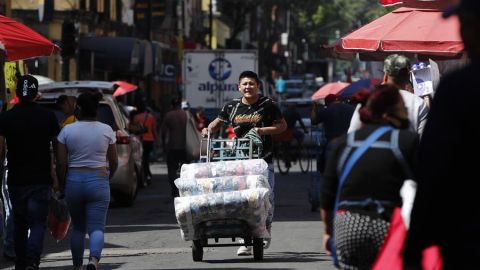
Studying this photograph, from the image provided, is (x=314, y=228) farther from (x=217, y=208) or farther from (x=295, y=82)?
(x=295, y=82)

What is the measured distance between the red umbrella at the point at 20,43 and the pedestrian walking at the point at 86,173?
2839 mm

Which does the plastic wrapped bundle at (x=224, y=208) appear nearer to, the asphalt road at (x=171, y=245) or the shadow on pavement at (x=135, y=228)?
the asphalt road at (x=171, y=245)

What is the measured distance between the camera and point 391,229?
20.3 feet

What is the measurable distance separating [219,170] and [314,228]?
15.6 ft

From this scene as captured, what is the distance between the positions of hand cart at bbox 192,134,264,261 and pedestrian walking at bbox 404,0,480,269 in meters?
7.01

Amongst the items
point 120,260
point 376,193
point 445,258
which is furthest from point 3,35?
point 445,258

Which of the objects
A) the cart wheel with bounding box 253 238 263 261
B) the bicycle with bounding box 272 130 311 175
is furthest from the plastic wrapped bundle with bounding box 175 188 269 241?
the bicycle with bounding box 272 130 311 175

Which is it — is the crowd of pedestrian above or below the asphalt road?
above

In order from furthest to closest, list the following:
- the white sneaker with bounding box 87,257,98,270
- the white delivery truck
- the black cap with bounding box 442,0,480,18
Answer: the white delivery truck → the white sneaker with bounding box 87,257,98,270 → the black cap with bounding box 442,0,480,18

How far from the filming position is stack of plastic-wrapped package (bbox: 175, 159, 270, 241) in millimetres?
11562

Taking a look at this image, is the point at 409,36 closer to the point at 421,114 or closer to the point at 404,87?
the point at 404,87

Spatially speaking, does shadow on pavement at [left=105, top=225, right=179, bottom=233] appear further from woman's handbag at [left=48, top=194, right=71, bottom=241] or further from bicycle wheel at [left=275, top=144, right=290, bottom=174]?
bicycle wheel at [left=275, top=144, right=290, bottom=174]

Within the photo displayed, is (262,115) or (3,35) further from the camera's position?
(3,35)

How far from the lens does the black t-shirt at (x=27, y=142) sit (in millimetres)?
10711
